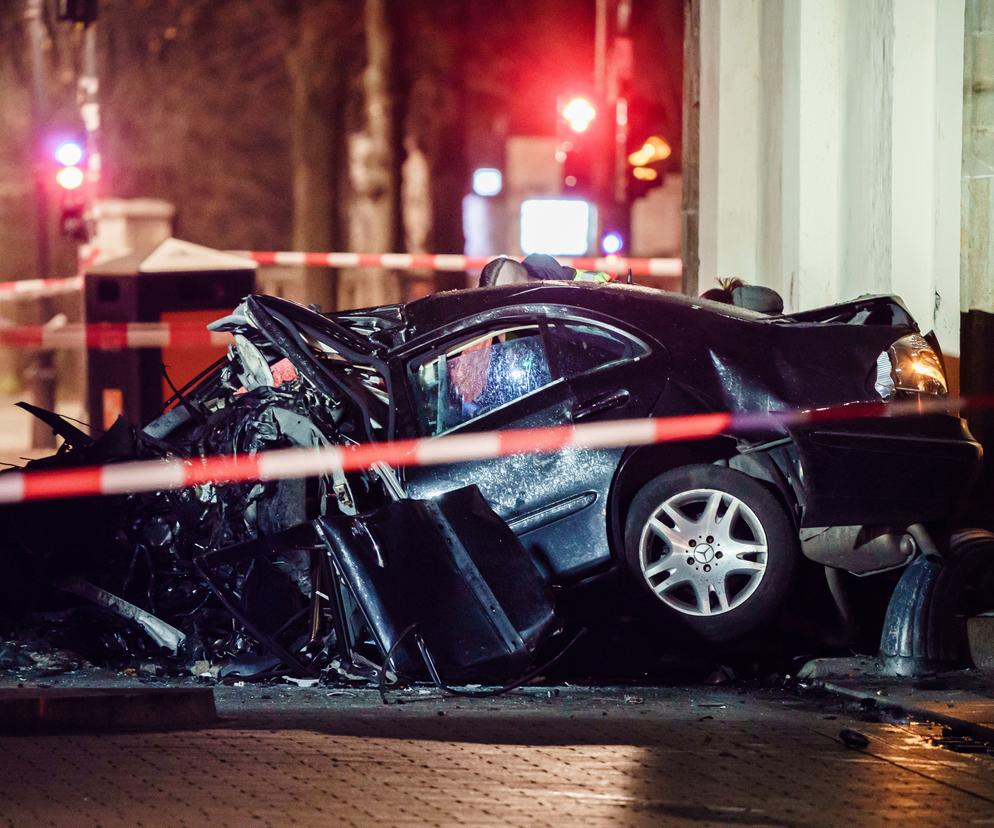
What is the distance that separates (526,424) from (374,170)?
681 inches

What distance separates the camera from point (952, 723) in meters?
7.25

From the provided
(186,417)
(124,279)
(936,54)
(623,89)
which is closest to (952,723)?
(186,417)

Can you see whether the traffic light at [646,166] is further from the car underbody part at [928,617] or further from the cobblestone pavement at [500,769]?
the cobblestone pavement at [500,769]

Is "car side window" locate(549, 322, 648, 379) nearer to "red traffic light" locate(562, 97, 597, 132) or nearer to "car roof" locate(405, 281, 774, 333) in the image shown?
"car roof" locate(405, 281, 774, 333)

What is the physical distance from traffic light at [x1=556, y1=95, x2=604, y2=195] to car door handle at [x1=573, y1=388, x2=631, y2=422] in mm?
12764

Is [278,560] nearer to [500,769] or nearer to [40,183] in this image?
[500,769]

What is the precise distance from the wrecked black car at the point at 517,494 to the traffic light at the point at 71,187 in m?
12.1

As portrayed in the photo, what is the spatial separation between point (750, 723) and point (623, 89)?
15.6 meters

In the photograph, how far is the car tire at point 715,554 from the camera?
322 inches

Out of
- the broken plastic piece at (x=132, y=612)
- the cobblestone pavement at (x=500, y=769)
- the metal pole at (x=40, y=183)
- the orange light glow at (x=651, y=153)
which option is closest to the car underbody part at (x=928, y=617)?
the cobblestone pavement at (x=500, y=769)

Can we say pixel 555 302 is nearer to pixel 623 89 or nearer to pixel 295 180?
pixel 623 89

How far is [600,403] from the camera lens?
841 centimetres

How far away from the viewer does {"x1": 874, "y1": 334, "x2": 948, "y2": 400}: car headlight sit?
Answer: 8500 millimetres

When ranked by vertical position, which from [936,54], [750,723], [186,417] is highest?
[936,54]
